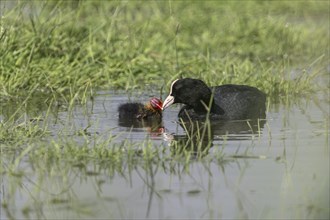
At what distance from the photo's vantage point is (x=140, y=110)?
10.3 meters

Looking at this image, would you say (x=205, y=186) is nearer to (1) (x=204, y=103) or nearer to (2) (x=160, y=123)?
(2) (x=160, y=123)

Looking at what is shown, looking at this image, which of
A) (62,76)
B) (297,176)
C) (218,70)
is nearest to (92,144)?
(297,176)

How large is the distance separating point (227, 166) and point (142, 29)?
22.8 feet

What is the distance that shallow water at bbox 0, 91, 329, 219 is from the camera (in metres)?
5.98

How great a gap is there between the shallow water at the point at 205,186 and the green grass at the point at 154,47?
294 cm

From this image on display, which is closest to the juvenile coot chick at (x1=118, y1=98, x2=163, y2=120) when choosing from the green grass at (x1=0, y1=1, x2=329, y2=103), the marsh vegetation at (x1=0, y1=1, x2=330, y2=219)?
the marsh vegetation at (x1=0, y1=1, x2=330, y2=219)

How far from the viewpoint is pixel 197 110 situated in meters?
10.4

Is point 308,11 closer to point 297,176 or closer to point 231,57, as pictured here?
point 231,57

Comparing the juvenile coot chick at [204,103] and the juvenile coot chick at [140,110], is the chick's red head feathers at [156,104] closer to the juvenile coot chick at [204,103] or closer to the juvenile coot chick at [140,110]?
the juvenile coot chick at [140,110]

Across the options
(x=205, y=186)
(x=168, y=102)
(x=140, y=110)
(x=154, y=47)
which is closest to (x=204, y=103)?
(x=168, y=102)

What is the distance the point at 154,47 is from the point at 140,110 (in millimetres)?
3483

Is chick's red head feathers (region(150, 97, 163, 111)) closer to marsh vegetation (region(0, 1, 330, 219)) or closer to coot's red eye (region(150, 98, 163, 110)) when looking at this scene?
coot's red eye (region(150, 98, 163, 110))

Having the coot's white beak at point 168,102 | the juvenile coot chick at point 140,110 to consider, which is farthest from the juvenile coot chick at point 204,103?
the juvenile coot chick at point 140,110

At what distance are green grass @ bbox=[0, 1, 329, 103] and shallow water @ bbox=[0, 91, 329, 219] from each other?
2936 millimetres
